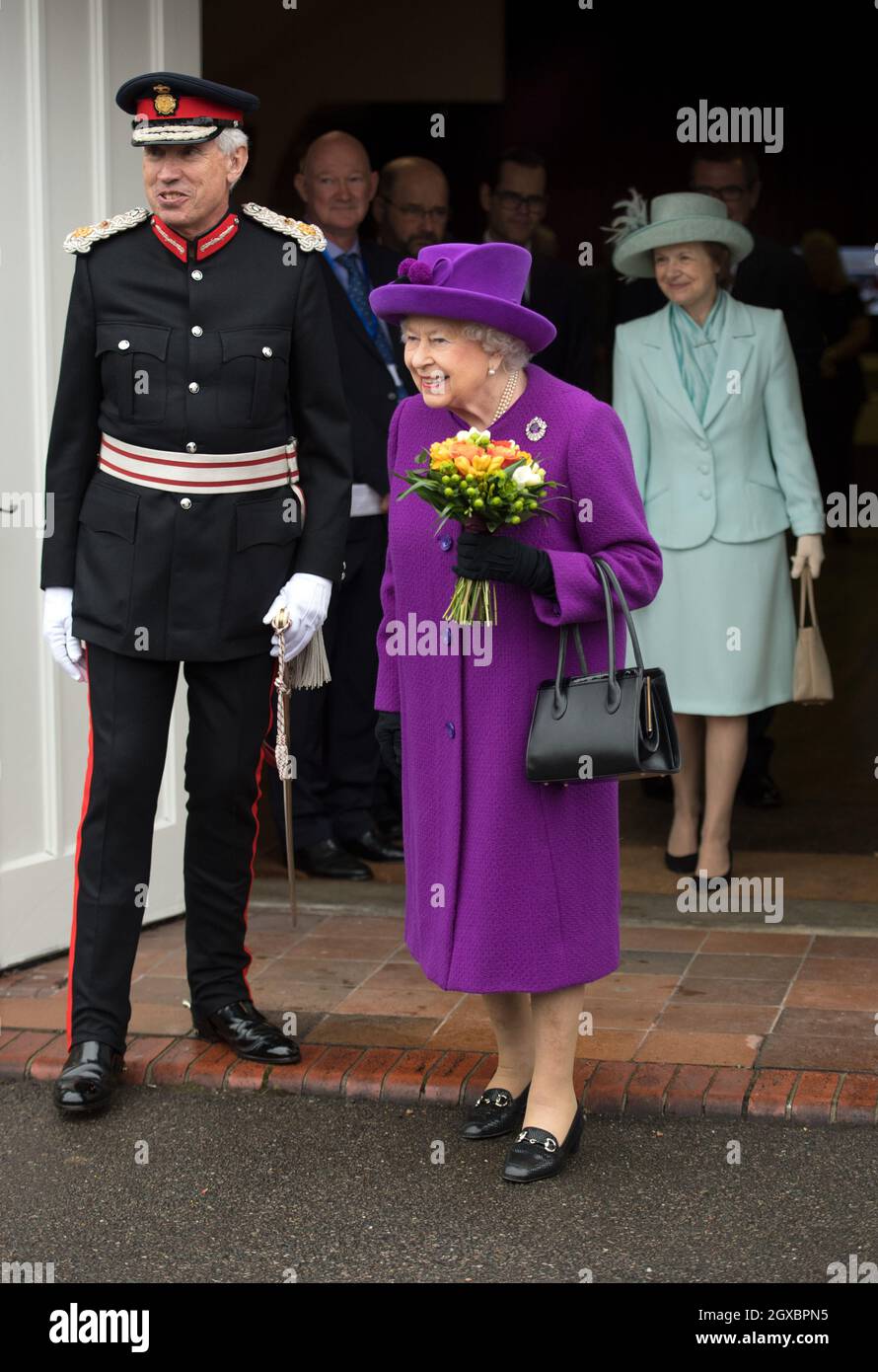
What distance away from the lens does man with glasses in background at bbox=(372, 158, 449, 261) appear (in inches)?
253

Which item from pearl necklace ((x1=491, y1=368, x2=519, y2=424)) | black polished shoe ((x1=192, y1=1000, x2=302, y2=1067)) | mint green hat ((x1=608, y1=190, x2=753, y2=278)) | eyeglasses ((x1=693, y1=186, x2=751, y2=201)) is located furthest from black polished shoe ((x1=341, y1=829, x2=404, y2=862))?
pearl necklace ((x1=491, y1=368, x2=519, y2=424))

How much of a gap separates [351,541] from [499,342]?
2321mm

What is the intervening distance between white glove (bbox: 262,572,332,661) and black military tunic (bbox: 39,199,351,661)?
45mm

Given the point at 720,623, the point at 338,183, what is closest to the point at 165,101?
the point at 338,183

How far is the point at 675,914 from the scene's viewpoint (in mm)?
5496

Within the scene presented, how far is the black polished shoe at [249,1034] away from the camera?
434cm

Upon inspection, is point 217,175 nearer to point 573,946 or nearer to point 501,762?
point 501,762

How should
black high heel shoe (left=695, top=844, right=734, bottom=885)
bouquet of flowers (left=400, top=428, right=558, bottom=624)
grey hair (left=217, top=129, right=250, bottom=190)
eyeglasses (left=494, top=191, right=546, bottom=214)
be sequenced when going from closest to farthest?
bouquet of flowers (left=400, top=428, right=558, bottom=624) < grey hair (left=217, top=129, right=250, bottom=190) < black high heel shoe (left=695, top=844, right=734, bottom=885) < eyeglasses (left=494, top=191, right=546, bottom=214)

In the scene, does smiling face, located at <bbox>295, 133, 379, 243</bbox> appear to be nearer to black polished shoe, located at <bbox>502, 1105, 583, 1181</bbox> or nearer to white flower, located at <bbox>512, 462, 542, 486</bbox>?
white flower, located at <bbox>512, 462, 542, 486</bbox>

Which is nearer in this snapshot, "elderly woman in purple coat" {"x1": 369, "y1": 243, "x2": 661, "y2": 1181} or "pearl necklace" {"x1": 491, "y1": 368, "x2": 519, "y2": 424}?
"elderly woman in purple coat" {"x1": 369, "y1": 243, "x2": 661, "y2": 1181}

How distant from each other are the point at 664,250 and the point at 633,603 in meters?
2.15

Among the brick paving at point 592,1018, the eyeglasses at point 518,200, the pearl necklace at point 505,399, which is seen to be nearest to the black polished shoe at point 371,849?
the brick paving at point 592,1018
